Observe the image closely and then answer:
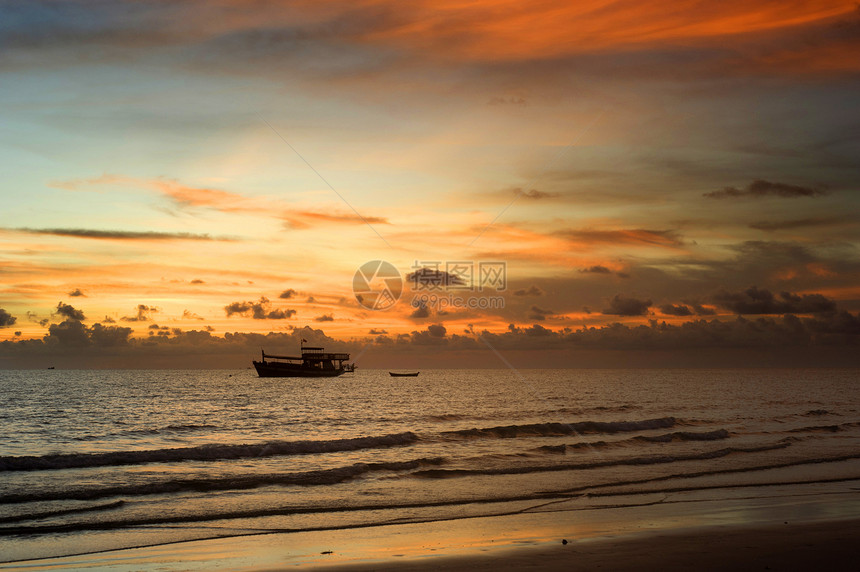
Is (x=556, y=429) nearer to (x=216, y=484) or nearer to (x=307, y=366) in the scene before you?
(x=216, y=484)

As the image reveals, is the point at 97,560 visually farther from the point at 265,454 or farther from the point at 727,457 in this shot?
the point at 727,457

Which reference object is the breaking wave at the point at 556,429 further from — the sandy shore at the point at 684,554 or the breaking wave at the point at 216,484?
the sandy shore at the point at 684,554

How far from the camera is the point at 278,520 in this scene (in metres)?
16.9

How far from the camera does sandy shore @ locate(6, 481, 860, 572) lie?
12281 millimetres

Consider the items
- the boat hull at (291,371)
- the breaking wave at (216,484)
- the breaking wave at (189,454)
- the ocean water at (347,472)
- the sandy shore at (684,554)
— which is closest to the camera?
the sandy shore at (684,554)

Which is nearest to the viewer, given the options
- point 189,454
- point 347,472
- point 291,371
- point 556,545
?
point 556,545

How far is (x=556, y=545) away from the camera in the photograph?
44.8 ft

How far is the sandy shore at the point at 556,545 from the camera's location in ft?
40.3

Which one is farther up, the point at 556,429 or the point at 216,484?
the point at 216,484

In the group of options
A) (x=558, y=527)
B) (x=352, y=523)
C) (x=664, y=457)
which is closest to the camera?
(x=558, y=527)

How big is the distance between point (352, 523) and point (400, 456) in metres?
13.6

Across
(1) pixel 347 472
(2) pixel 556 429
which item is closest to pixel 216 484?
(1) pixel 347 472

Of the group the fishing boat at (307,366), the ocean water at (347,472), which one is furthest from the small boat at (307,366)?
the ocean water at (347,472)

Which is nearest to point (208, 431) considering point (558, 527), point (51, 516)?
point (51, 516)
